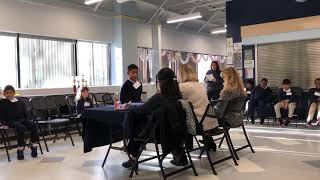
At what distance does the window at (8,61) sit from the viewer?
7.22m

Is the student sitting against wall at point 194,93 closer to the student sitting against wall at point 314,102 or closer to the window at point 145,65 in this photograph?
the student sitting against wall at point 314,102

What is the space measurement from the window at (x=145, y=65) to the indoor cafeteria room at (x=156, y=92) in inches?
1.3

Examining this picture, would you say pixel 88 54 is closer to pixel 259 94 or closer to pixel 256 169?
pixel 259 94

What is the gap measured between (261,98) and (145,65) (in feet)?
14.5

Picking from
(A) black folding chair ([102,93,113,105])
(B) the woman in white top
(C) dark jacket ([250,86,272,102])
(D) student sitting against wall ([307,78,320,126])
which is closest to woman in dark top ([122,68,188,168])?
(B) the woman in white top

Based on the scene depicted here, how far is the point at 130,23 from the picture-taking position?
400 inches

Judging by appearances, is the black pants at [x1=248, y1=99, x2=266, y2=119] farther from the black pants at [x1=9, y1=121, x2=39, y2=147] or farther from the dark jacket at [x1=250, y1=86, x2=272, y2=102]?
the black pants at [x1=9, y1=121, x2=39, y2=147]

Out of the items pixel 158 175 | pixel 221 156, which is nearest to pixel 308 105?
pixel 221 156

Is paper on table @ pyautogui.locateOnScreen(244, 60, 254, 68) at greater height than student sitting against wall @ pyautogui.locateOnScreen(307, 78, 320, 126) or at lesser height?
greater

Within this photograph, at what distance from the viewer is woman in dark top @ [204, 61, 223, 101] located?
783 cm

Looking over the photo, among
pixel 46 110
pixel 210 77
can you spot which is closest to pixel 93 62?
pixel 46 110

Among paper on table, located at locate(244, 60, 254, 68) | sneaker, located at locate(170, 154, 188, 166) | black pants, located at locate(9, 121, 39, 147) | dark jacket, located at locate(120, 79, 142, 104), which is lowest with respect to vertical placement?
sneaker, located at locate(170, 154, 188, 166)

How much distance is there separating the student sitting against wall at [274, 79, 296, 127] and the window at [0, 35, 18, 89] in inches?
220

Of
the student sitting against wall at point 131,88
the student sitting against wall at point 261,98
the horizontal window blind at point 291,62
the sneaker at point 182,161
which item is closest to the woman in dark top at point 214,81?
the student sitting against wall at point 261,98
